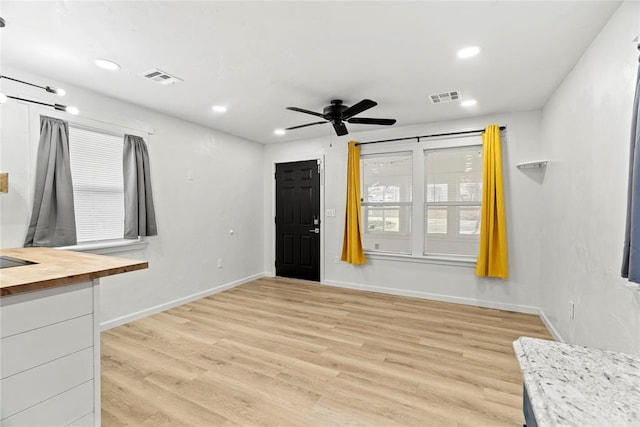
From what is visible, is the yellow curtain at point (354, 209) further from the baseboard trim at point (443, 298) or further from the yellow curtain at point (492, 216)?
the yellow curtain at point (492, 216)

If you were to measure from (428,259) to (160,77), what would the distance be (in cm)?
405

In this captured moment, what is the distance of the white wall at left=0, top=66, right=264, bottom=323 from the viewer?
264 cm

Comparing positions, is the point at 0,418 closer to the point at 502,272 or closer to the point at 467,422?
the point at 467,422

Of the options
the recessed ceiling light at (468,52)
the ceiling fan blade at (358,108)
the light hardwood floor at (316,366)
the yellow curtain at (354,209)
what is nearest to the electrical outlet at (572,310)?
the light hardwood floor at (316,366)

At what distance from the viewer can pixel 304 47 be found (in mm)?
2326

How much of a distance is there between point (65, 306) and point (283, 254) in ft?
13.7

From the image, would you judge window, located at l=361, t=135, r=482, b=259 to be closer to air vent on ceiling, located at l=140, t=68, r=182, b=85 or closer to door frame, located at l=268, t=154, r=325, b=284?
door frame, located at l=268, t=154, r=325, b=284

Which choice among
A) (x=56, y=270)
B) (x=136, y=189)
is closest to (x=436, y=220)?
(x=136, y=189)

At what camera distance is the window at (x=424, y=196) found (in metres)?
4.22

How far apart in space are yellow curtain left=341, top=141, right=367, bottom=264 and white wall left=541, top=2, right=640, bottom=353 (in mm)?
2480

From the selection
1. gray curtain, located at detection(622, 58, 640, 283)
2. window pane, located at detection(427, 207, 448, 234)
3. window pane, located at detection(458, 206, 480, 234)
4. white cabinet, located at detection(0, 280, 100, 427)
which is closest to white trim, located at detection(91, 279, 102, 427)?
white cabinet, located at detection(0, 280, 100, 427)

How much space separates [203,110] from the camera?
3779 millimetres

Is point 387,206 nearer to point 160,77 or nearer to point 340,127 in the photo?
point 340,127

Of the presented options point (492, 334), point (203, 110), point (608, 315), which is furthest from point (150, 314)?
point (608, 315)
